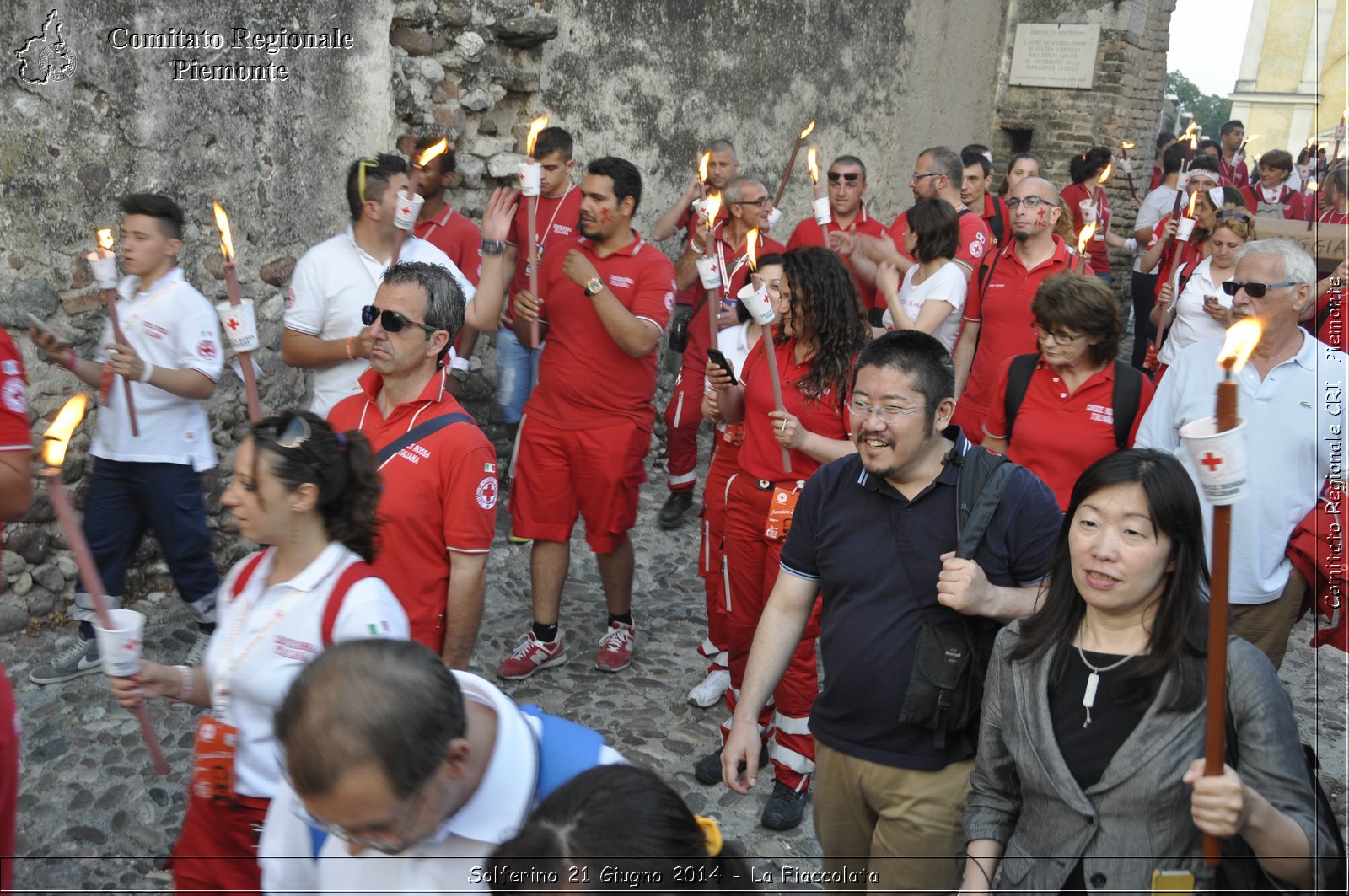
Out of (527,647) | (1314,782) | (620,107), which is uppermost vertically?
(620,107)

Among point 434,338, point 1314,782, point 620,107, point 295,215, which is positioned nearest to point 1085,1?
point 620,107

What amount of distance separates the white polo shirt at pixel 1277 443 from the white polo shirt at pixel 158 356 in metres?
3.84

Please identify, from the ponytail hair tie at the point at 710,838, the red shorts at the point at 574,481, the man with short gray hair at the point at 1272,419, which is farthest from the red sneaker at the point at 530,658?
the ponytail hair tie at the point at 710,838

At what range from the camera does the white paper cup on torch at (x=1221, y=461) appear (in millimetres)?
1783

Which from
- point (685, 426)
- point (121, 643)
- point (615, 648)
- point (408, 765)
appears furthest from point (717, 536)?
point (408, 765)

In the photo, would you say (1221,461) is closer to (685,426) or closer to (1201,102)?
(685,426)

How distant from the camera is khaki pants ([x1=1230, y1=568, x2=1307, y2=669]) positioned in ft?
13.7

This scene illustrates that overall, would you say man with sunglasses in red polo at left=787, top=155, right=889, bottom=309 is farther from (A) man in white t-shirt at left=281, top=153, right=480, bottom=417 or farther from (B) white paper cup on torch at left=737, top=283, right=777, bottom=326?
(B) white paper cup on torch at left=737, top=283, right=777, bottom=326

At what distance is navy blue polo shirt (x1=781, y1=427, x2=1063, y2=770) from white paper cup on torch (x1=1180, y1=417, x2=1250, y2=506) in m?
1.18

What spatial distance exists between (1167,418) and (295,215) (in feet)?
14.3

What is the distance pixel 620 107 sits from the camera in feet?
28.2

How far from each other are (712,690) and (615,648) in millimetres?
602

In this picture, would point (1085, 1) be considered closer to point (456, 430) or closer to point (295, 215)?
point (295, 215)

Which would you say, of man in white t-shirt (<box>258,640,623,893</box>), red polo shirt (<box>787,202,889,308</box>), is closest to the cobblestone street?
red polo shirt (<box>787,202,889,308</box>)
